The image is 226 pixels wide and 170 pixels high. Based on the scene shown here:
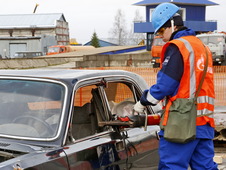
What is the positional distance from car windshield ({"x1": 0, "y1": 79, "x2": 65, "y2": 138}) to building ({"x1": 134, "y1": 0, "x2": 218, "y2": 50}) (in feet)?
166

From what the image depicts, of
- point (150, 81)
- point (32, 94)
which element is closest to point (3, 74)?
point (32, 94)

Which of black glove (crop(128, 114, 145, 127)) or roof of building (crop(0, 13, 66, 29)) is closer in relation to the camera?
black glove (crop(128, 114, 145, 127))

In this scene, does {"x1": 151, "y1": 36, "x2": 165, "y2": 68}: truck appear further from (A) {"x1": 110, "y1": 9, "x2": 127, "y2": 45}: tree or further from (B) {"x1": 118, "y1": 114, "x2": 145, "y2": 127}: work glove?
(A) {"x1": 110, "y1": 9, "x2": 127, "y2": 45}: tree

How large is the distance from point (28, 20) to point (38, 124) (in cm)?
8677

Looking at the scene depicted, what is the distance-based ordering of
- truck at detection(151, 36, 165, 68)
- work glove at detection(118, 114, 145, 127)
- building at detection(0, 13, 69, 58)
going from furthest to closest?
building at detection(0, 13, 69, 58) < truck at detection(151, 36, 165, 68) < work glove at detection(118, 114, 145, 127)

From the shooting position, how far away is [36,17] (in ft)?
295

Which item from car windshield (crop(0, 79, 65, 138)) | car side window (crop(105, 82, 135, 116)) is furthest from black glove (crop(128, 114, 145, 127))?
car windshield (crop(0, 79, 65, 138))

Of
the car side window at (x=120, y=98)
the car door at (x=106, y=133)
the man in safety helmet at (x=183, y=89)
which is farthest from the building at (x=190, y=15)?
the man in safety helmet at (x=183, y=89)

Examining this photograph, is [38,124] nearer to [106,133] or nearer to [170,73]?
[106,133]

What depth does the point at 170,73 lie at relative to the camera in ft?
13.9

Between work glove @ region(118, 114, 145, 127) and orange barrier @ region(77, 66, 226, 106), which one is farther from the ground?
work glove @ region(118, 114, 145, 127)

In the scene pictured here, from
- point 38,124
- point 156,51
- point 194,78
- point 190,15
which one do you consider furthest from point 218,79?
point 190,15

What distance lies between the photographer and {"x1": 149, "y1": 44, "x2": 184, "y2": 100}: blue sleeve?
425cm

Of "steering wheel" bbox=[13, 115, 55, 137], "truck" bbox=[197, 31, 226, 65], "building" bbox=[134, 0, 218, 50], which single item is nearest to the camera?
"steering wheel" bbox=[13, 115, 55, 137]
